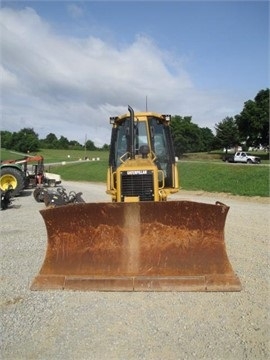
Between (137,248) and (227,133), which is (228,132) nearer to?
(227,133)

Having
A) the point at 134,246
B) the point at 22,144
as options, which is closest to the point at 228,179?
the point at 134,246

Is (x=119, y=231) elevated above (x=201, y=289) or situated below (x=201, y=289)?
above

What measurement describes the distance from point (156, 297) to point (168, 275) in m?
0.39

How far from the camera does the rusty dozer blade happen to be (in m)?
4.94

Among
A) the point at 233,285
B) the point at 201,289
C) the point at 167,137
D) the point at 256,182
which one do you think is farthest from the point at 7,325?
the point at 256,182

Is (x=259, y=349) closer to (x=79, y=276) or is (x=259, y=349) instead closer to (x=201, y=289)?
(x=201, y=289)

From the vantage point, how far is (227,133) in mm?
67188

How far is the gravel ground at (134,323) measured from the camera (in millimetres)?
3480

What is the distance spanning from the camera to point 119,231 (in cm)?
516

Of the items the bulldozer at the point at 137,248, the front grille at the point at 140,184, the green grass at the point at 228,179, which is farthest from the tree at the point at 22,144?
the bulldozer at the point at 137,248

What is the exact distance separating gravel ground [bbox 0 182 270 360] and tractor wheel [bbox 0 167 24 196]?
1027 centimetres

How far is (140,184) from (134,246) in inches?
47.7

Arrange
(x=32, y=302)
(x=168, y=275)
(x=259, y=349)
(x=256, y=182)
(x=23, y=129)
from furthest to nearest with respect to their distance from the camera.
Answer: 1. (x=23, y=129)
2. (x=256, y=182)
3. (x=168, y=275)
4. (x=32, y=302)
5. (x=259, y=349)

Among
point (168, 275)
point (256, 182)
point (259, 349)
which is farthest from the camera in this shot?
point (256, 182)
